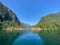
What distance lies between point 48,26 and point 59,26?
Answer: 51.1ft

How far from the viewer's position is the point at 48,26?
191 metres

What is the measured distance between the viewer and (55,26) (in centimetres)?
19088

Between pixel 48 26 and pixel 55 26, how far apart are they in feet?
32.1

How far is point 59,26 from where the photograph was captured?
192m

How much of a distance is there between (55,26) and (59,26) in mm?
5842
